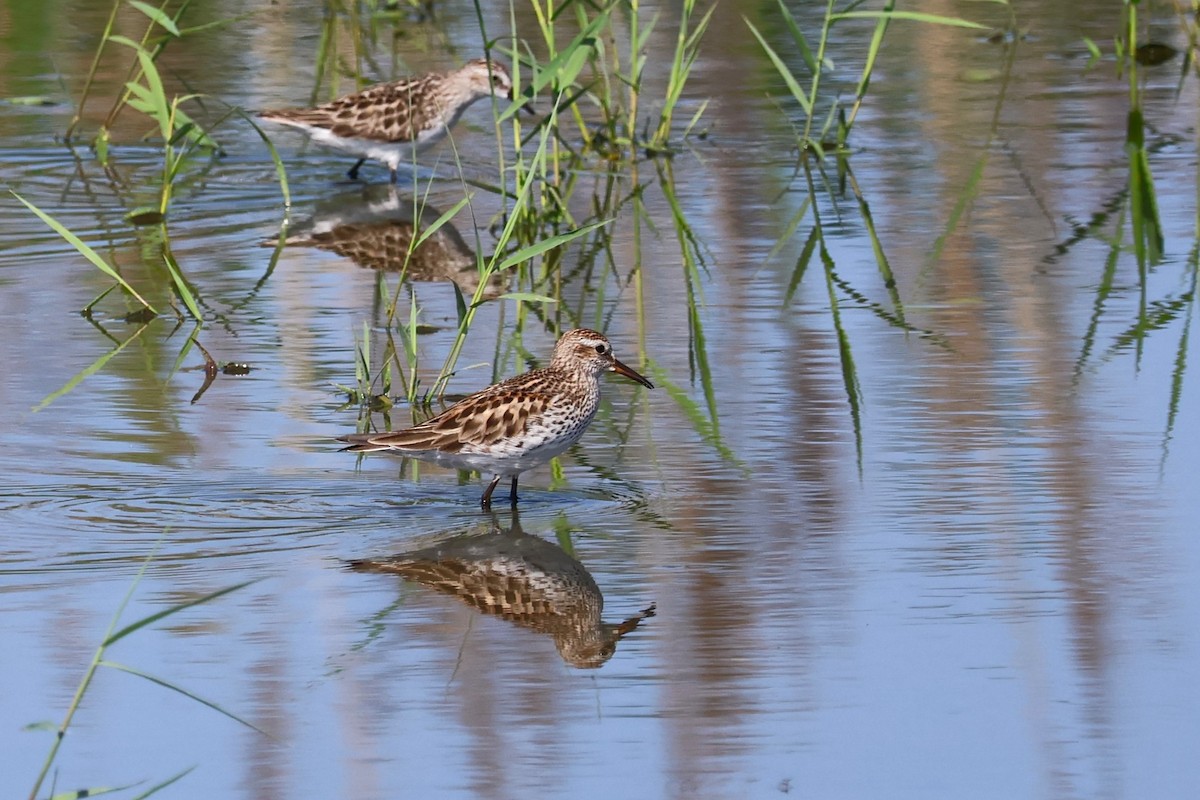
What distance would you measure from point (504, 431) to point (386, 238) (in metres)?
5.16

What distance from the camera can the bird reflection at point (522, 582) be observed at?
6.45 meters

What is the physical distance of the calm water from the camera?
5.64 meters

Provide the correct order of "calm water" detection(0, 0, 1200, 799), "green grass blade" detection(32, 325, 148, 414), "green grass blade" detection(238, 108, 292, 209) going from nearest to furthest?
"calm water" detection(0, 0, 1200, 799)
"green grass blade" detection(32, 325, 148, 414)
"green grass blade" detection(238, 108, 292, 209)

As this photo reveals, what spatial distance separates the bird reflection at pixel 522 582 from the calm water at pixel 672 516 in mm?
24

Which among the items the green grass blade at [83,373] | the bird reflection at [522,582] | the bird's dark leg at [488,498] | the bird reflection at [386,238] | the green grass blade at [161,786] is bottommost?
the bird reflection at [386,238]

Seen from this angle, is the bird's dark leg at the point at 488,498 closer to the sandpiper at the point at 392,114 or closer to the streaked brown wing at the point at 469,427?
the streaked brown wing at the point at 469,427

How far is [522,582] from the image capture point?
7035 millimetres

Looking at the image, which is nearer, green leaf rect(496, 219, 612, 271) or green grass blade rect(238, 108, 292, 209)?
green leaf rect(496, 219, 612, 271)

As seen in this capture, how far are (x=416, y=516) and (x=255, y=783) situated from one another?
2.50m

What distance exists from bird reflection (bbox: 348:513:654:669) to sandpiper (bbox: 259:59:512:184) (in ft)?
23.7

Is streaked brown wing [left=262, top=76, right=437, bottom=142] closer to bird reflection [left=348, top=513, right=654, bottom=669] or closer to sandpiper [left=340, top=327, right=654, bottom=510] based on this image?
sandpiper [left=340, top=327, right=654, bottom=510]

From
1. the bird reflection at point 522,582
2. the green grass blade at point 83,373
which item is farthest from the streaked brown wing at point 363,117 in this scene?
the bird reflection at point 522,582

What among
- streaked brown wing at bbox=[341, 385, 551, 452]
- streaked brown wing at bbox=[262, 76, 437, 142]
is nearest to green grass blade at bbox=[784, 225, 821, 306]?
streaked brown wing at bbox=[341, 385, 551, 452]

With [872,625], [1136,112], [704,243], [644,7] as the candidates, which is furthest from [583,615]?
[644,7]
